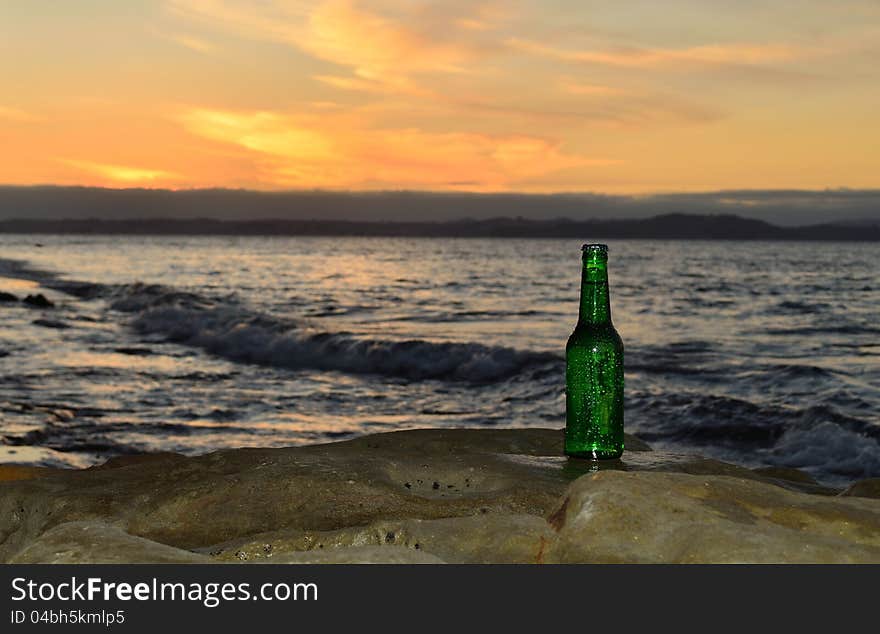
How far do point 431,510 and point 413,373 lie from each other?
52.0ft

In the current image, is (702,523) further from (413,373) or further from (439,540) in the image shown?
(413,373)

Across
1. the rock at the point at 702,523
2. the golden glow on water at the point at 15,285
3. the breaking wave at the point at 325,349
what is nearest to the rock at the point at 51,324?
the breaking wave at the point at 325,349

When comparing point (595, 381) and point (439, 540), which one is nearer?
point (439, 540)

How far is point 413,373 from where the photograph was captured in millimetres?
18750

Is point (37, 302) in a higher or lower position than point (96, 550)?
lower

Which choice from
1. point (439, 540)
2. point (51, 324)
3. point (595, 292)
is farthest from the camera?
point (51, 324)

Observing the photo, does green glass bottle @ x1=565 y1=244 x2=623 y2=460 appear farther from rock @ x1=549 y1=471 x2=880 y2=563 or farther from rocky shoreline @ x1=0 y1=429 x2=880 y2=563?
rock @ x1=549 y1=471 x2=880 y2=563

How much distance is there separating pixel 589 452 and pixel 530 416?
10.5 metres

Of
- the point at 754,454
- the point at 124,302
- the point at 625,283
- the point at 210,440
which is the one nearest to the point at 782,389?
the point at 754,454

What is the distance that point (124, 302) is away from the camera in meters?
33.9

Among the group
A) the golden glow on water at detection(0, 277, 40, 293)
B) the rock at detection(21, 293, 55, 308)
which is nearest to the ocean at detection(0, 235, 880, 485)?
the rock at detection(21, 293, 55, 308)

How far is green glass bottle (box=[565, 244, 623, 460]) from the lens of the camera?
347 centimetres

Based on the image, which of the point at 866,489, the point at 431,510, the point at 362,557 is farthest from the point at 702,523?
the point at 866,489
